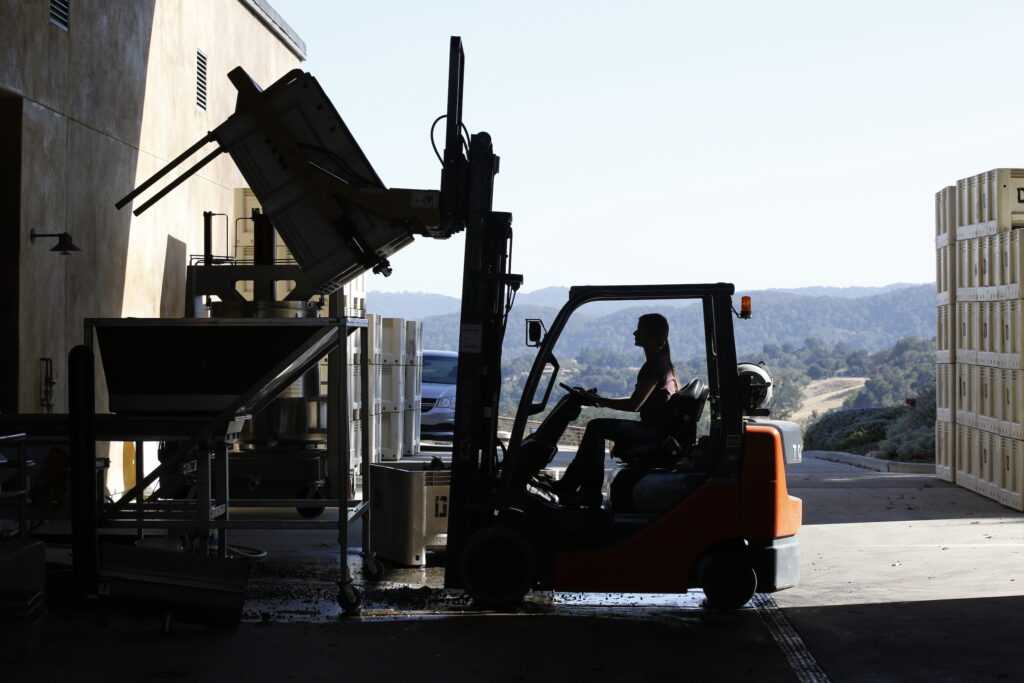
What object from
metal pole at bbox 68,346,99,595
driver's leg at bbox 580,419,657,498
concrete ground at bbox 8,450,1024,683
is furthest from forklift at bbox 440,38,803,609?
metal pole at bbox 68,346,99,595

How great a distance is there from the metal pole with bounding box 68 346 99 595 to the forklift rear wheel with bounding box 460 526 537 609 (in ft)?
7.95

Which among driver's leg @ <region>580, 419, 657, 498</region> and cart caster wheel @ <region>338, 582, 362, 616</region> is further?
driver's leg @ <region>580, 419, 657, 498</region>

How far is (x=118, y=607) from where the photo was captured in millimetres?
9273

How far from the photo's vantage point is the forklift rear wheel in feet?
30.1

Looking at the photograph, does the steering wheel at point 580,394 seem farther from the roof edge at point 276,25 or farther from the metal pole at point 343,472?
the roof edge at point 276,25

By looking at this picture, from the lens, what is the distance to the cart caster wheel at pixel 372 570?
1053 cm

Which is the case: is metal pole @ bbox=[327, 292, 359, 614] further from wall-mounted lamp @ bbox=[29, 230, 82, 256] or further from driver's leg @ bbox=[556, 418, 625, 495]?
wall-mounted lamp @ bbox=[29, 230, 82, 256]

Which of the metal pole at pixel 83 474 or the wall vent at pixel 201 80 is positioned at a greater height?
the wall vent at pixel 201 80

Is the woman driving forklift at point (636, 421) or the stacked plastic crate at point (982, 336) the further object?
the stacked plastic crate at point (982, 336)

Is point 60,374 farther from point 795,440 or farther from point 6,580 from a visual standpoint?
point 795,440

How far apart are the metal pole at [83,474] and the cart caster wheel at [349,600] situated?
158 centimetres

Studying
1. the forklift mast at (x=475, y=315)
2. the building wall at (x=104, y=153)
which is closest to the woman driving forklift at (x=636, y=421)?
the forklift mast at (x=475, y=315)

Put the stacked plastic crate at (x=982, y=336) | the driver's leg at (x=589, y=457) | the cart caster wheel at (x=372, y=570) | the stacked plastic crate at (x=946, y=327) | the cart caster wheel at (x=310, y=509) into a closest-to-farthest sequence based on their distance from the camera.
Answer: the driver's leg at (x=589, y=457)
the cart caster wheel at (x=372, y=570)
the cart caster wheel at (x=310, y=509)
the stacked plastic crate at (x=982, y=336)
the stacked plastic crate at (x=946, y=327)

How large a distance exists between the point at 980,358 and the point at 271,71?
11.9 m
